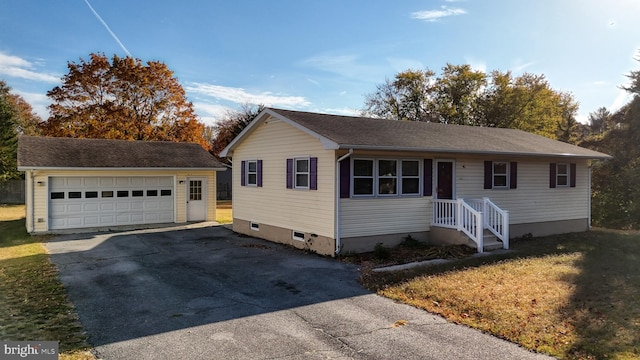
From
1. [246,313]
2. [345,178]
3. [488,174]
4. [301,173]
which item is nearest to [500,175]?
[488,174]

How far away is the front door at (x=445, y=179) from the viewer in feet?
42.4

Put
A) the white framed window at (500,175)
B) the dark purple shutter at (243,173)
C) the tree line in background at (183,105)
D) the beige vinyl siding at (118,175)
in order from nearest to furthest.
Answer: the white framed window at (500,175) < the dark purple shutter at (243,173) < the beige vinyl siding at (118,175) < the tree line in background at (183,105)

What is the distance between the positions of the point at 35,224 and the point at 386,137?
13603mm

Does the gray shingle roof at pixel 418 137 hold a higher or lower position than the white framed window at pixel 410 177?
higher

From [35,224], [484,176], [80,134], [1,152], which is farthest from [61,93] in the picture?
[484,176]

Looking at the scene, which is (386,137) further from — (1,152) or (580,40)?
(1,152)

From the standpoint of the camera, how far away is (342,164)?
11.0 m

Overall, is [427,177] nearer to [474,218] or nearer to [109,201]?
[474,218]

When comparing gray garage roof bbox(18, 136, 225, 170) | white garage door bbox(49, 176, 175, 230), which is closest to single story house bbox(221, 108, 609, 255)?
gray garage roof bbox(18, 136, 225, 170)

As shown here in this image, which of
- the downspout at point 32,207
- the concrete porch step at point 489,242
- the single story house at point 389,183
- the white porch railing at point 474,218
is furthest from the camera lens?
the downspout at point 32,207

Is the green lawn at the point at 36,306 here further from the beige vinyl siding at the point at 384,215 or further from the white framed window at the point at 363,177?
the white framed window at the point at 363,177

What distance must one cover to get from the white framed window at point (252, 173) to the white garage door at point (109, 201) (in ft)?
16.9

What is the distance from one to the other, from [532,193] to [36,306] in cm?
1468

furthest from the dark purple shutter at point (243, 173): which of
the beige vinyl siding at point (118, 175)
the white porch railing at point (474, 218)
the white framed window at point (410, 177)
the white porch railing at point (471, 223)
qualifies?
the white porch railing at point (471, 223)
